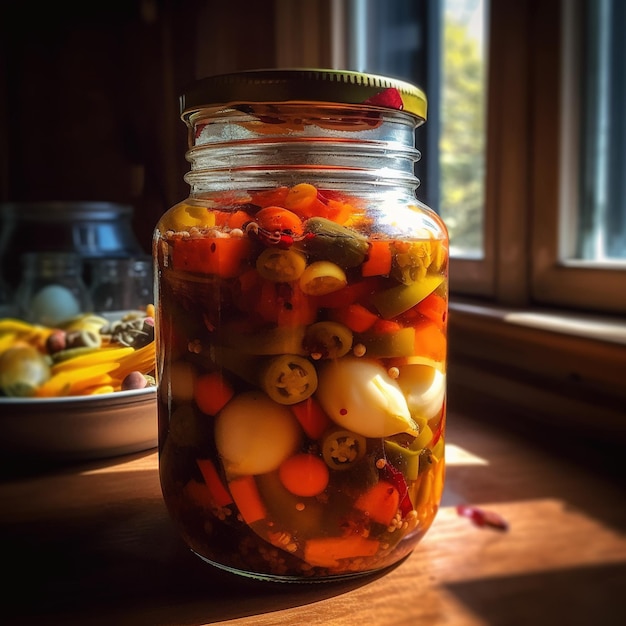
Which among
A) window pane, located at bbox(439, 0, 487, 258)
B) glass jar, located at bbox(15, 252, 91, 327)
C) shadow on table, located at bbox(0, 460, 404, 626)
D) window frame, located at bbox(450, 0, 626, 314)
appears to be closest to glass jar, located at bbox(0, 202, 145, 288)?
glass jar, located at bbox(15, 252, 91, 327)

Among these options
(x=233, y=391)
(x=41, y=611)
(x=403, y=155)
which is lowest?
(x=41, y=611)

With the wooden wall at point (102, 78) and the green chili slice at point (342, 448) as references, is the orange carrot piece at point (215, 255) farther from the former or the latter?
the wooden wall at point (102, 78)

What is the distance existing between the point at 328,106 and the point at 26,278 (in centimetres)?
101

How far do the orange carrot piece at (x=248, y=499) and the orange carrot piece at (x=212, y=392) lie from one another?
41 millimetres

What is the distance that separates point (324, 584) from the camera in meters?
0.40

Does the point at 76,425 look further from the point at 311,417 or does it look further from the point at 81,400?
the point at 311,417

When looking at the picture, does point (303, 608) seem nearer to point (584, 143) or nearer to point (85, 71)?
point (584, 143)

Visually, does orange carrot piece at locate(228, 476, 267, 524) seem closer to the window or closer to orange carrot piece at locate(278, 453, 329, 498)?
orange carrot piece at locate(278, 453, 329, 498)

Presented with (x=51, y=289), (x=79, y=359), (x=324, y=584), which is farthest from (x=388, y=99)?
(x=51, y=289)

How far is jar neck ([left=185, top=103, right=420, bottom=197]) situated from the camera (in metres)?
0.40

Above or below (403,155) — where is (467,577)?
below

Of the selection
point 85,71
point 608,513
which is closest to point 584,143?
point 608,513

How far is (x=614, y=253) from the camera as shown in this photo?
3.01 ft

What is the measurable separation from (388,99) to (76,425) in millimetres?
368
